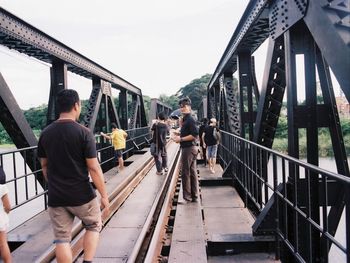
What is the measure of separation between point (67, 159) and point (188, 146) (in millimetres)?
3520

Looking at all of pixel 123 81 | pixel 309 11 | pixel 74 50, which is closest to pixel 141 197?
pixel 74 50

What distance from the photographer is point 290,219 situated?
4168 mm

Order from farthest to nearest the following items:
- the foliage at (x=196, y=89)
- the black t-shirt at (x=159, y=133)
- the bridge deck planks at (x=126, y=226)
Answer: the foliage at (x=196, y=89), the black t-shirt at (x=159, y=133), the bridge deck planks at (x=126, y=226)

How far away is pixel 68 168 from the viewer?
3391 mm

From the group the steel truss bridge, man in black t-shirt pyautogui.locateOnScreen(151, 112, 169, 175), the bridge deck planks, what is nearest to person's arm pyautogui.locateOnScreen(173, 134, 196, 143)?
the steel truss bridge

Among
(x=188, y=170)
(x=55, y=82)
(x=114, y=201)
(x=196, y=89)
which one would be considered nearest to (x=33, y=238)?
(x=114, y=201)

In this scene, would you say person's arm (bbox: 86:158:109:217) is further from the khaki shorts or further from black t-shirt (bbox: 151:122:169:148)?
black t-shirt (bbox: 151:122:169:148)

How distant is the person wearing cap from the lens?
21.6 feet

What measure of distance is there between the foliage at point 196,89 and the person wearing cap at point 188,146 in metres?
87.4

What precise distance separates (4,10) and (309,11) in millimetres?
4731

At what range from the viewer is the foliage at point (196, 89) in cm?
9731

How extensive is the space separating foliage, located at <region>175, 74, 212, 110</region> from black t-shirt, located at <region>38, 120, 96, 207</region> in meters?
90.7

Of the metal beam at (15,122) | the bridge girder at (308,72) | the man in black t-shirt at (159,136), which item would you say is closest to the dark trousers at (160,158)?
the man in black t-shirt at (159,136)

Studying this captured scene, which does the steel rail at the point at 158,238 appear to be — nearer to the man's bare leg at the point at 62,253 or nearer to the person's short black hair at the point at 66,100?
the man's bare leg at the point at 62,253
